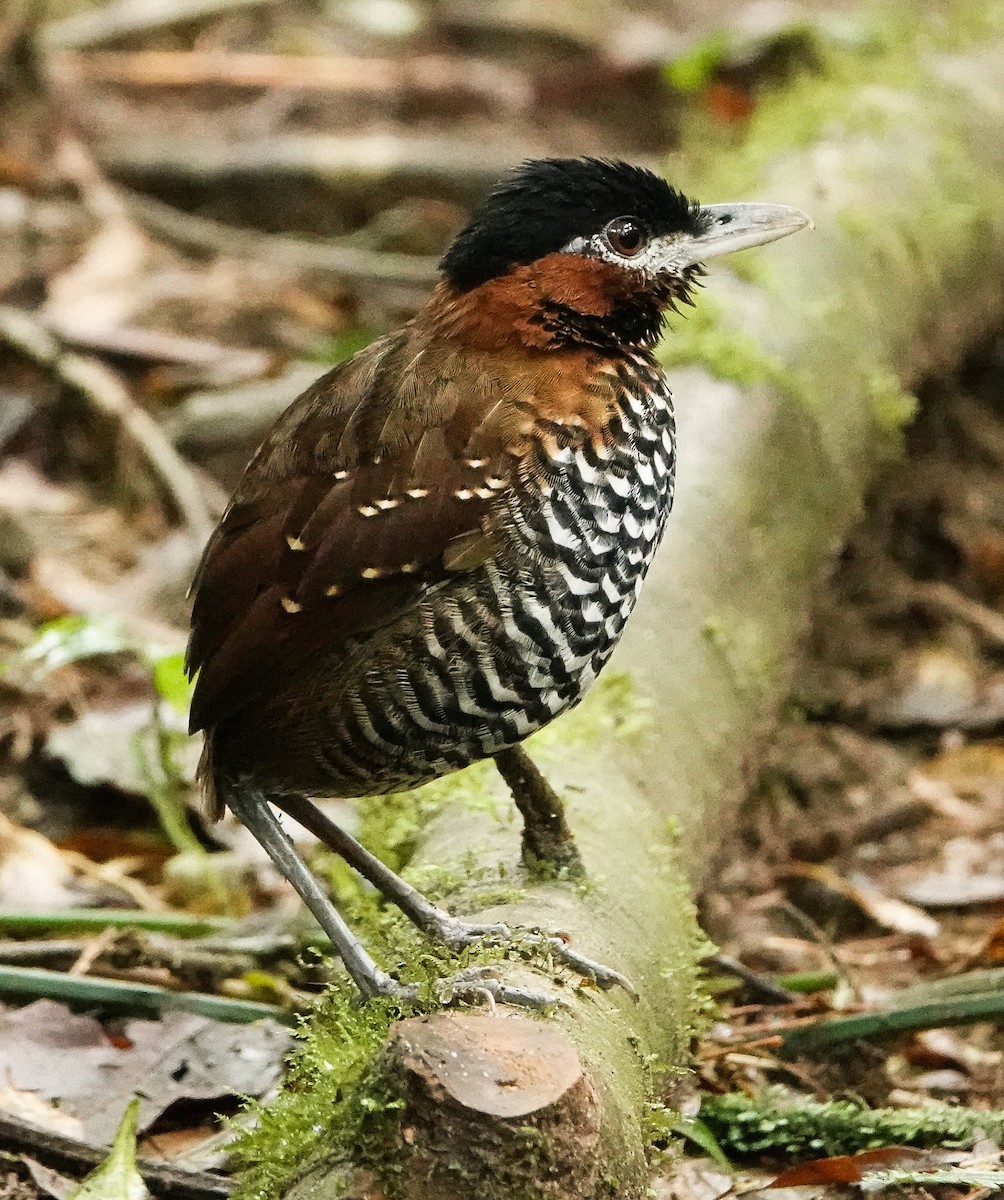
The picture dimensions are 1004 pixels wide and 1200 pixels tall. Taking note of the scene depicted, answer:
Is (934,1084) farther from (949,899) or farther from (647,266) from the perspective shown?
(647,266)

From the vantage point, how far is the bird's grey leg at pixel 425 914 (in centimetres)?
265

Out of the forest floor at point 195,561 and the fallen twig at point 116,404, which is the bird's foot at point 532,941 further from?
the fallen twig at point 116,404

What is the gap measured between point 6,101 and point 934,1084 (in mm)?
5919

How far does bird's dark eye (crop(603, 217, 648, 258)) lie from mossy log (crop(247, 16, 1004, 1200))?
38.7 inches

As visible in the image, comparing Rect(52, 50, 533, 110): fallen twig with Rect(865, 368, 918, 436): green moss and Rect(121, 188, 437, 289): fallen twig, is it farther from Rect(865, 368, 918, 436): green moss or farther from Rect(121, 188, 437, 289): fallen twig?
Rect(865, 368, 918, 436): green moss

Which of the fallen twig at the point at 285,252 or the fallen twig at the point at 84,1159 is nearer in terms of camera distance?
the fallen twig at the point at 84,1159

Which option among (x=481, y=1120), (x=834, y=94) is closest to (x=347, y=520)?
(x=481, y=1120)

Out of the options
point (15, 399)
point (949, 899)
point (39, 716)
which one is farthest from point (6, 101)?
point (949, 899)

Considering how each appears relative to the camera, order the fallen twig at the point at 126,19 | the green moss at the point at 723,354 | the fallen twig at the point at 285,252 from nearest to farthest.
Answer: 1. the green moss at the point at 723,354
2. the fallen twig at the point at 285,252
3. the fallen twig at the point at 126,19

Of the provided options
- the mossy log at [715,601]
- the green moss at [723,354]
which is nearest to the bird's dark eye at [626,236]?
the mossy log at [715,601]

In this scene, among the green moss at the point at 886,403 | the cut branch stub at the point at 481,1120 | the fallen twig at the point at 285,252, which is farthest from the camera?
the fallen twig at the point at 285,252

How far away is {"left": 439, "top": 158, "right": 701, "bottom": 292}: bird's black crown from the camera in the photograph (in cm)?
285

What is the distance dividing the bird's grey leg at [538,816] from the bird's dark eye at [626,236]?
0.87m

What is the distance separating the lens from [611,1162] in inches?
88.6
